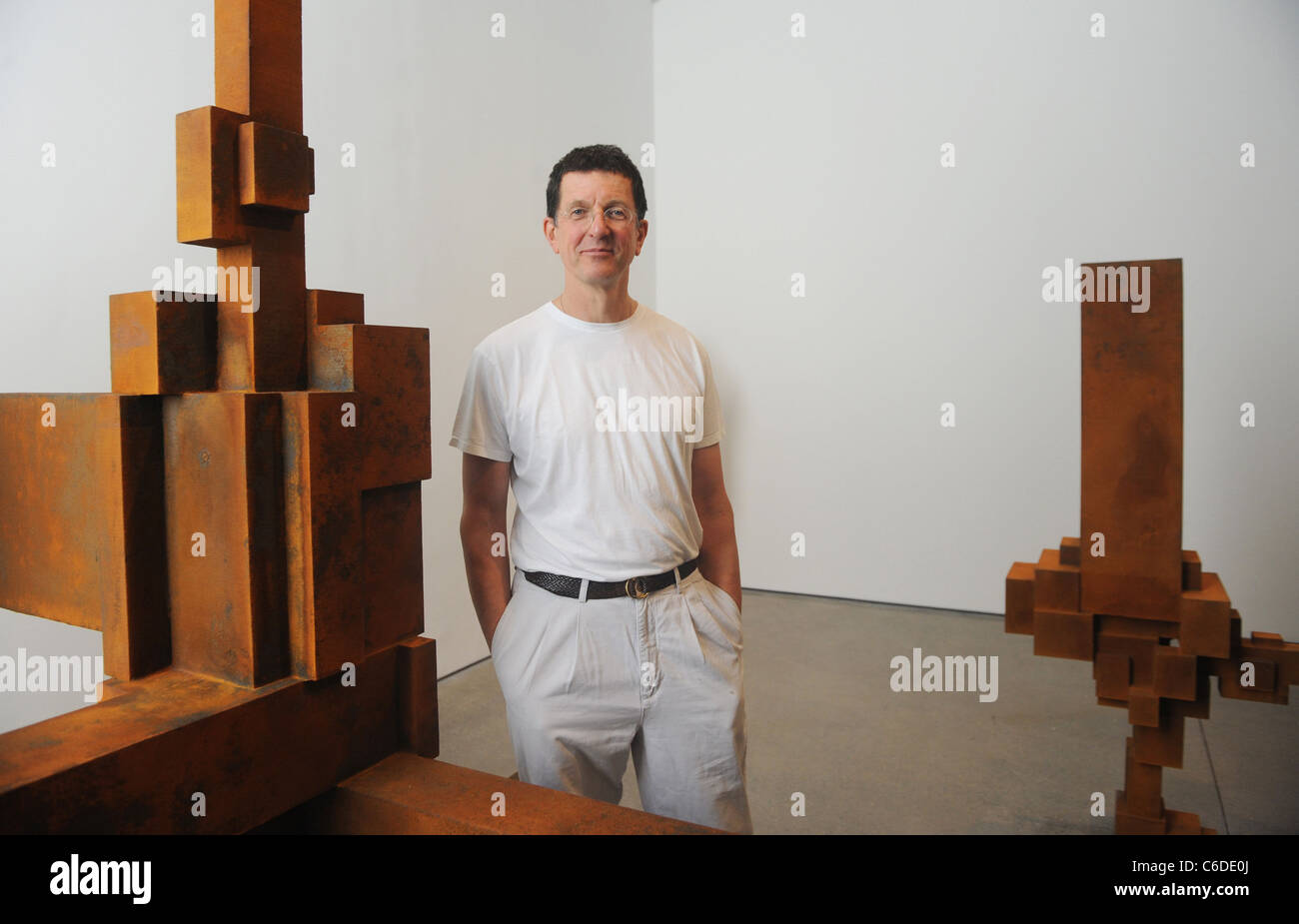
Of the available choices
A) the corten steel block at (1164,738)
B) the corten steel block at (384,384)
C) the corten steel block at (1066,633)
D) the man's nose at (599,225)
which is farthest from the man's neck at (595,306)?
the corten steel block at (1164,738)

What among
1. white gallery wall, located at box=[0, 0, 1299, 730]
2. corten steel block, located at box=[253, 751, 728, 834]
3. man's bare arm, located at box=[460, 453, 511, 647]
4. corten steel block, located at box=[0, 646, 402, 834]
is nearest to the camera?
corten steel block, located at box=[0, 646, 402, 834]

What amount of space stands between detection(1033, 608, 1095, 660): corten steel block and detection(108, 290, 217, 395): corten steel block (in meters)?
1.68

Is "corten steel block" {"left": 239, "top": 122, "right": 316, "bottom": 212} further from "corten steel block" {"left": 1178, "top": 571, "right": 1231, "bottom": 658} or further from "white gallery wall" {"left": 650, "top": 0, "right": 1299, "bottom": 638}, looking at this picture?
"white gallery wall" {"left": 650, "top": 0, "right": 1299, "bottom": 638}

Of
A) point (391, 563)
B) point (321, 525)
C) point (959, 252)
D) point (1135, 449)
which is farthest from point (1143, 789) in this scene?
point (959, 252)

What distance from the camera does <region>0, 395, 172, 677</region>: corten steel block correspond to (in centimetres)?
83

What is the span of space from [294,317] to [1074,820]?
2650 mm

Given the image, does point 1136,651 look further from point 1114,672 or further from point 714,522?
point 714,522

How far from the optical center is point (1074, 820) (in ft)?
8.35

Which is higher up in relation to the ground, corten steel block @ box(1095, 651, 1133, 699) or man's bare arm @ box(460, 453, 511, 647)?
man's bare arm @ box(460, 453, 511, 647)

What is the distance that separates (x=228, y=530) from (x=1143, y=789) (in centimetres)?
214

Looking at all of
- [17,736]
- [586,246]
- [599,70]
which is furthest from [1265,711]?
[599,70]

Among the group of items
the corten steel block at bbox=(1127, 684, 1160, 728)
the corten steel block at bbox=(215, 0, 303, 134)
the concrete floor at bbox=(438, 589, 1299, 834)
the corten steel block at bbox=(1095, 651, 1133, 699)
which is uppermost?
the corten steel block at bbox=(215, 0, 303, 134)

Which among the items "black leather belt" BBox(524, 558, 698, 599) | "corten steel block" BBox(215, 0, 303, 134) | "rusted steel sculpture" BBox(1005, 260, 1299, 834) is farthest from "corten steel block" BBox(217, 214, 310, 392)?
"rusted steel sculpture" BBox(1005, 260, 1299, 834)
